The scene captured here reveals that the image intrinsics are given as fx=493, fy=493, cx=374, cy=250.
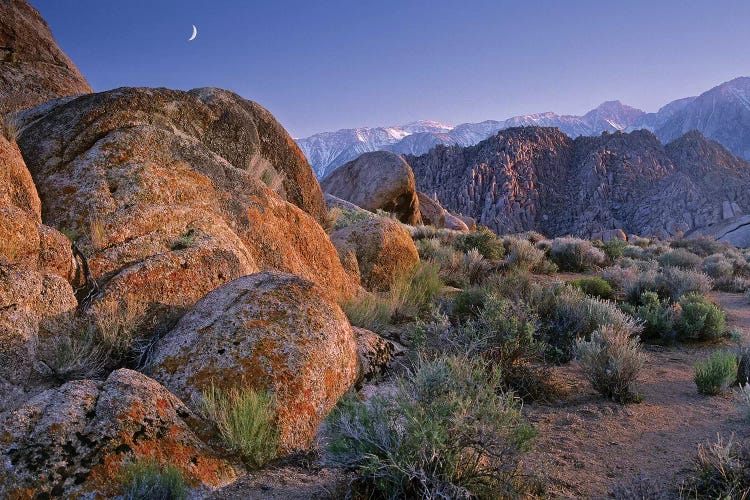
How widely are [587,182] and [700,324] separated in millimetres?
71791

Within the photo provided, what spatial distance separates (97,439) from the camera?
2.36 meters

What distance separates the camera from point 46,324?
315 cm

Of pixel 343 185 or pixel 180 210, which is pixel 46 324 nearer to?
pixel 180 210

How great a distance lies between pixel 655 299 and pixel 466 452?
6584mm

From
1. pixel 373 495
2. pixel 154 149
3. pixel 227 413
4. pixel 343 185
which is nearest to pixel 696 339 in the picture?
pixel 373 495

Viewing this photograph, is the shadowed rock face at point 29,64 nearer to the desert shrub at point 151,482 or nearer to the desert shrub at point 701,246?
the desert shrub at point 151,482

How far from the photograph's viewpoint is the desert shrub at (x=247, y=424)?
108 inches

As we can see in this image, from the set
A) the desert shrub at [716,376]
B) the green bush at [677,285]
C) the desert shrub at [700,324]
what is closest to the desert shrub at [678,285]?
the green bush at [677,285]

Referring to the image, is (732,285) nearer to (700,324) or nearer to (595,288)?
(595,288)

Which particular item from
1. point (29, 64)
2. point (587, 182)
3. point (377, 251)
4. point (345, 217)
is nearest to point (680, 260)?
point (345, 217)

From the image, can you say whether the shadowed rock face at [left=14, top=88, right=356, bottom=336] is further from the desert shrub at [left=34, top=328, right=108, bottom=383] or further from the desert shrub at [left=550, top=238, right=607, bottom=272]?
the desert shrub at [left=550, top=238, right=607, bottom=272]

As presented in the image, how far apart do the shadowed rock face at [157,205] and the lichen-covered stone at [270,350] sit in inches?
20.2

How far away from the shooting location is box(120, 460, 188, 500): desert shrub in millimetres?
2197

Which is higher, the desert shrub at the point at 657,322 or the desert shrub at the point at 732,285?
the desert shrub at the point at 657,322
